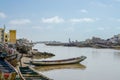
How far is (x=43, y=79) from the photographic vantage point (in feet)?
57.5

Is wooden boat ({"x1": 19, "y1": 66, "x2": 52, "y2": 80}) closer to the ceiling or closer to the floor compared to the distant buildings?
closer to the floor

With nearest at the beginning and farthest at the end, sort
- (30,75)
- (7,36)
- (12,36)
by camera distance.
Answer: (30,75) → (12,36) → (7,36)

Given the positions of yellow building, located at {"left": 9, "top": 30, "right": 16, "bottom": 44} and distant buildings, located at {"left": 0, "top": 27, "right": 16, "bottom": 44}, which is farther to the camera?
yellow building, located at {"left": 9, "top": 30, "right": 16, "bottom": 44}

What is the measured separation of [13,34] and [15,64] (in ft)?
93.7

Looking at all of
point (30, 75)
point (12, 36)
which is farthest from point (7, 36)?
point (30, 75)

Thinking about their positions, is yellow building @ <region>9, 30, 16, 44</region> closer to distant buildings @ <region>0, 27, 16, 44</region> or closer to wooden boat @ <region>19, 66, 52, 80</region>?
distant buildings @ <region>0, 27, 16, 44</region>

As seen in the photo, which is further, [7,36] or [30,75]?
[7,36]

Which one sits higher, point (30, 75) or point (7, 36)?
point (7, 36)

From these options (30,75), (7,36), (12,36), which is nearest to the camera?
(30,75)

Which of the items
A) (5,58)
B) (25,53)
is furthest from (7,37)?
(5,58)

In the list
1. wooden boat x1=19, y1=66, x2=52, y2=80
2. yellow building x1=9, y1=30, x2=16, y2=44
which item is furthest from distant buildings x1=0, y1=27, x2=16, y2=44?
wooden boat x1=19, y1=66, x2=52, y2=80

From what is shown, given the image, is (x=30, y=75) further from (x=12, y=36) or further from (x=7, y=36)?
(x=7, y=36)

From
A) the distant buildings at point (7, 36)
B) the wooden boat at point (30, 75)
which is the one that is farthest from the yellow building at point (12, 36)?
the wooden boat at point (30, 75)

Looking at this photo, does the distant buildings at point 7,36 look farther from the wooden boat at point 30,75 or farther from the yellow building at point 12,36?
the wooden boat at point 30,75
